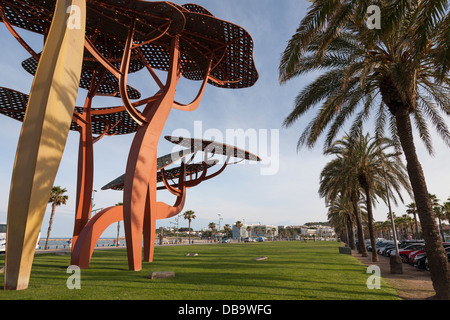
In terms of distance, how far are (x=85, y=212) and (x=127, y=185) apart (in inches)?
191

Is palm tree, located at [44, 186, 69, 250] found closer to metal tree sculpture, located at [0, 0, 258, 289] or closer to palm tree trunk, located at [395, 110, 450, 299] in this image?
metal tree sculpture, located at [0, 0, 258, 289]

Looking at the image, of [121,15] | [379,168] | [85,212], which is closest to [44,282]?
[85,212]

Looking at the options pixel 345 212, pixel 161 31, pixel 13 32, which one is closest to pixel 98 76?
pixel 13 32

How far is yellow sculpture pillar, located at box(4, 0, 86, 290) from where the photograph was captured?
820 centimetres

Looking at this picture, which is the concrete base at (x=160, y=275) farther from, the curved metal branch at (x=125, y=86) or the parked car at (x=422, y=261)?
the parked car at (x=422, y=261)

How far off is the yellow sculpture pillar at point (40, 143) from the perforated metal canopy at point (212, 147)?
16182mm

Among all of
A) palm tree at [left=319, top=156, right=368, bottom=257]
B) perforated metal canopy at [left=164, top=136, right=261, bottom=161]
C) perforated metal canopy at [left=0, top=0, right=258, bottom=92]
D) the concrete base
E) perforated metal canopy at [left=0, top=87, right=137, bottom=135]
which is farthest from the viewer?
perforated metal canopy at [left=164, top=136, right=261, bottom=161]

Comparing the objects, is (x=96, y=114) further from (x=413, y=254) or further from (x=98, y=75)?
(x=413, y=254)

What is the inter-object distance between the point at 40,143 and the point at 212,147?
19328 millimetres

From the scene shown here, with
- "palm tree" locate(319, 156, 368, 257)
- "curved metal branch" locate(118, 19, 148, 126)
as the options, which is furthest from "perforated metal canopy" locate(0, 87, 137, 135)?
"palm tree" locate(319, 156, 368, 257)

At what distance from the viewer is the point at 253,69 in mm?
20031

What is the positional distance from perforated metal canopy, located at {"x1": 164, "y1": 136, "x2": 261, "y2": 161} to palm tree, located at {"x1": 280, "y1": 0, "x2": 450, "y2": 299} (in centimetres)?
1245
